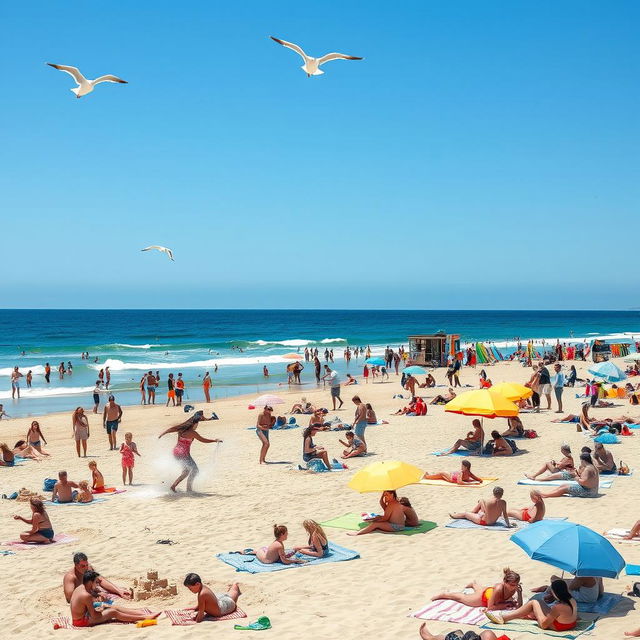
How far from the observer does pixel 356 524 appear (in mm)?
9828

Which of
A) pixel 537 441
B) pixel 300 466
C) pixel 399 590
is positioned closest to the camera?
pixel 399 590

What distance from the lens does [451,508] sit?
1056 cm

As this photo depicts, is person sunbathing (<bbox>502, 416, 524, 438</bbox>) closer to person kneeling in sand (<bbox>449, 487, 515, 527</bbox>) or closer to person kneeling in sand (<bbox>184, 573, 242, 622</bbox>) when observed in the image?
person kneeling in sand (<bbox>449, 487, 515, 527</bbox>)

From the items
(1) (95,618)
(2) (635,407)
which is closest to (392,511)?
(1) (95,618)

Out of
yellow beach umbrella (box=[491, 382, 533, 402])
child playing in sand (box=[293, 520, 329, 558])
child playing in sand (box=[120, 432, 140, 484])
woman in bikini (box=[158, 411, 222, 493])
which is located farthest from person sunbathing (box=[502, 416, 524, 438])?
child playing in sand (box=[293, 520, 329, 558])

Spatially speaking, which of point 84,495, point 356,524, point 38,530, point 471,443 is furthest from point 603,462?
point 38,530

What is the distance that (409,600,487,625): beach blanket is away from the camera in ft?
21.2

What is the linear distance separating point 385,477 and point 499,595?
10.1 feet

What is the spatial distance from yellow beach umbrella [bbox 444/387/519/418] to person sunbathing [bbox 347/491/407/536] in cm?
Answer: 431

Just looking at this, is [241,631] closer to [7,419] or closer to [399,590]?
[399,590]

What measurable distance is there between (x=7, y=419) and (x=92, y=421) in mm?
3699

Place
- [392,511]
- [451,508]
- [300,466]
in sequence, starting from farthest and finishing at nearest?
[300,466] → [451,508] → [392,511]

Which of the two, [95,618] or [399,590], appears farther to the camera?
[399,590]

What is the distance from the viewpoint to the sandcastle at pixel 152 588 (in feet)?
24.0
